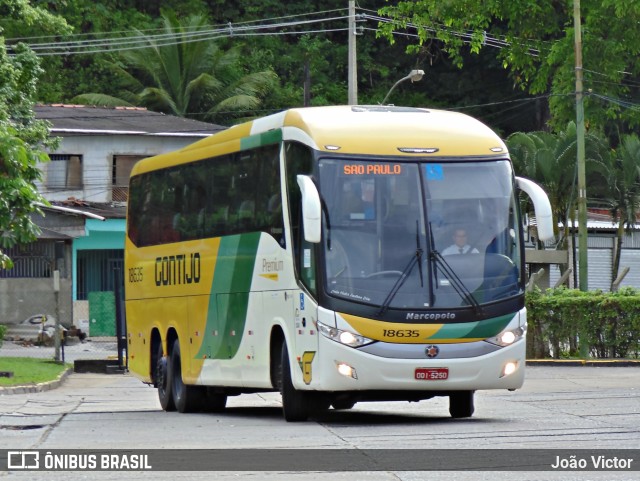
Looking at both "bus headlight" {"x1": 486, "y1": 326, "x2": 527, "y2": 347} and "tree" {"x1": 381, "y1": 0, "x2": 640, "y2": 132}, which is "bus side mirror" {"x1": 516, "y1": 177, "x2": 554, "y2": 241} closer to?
"bus headlight" {"x1": 486, "y1": 326, "x2": 527, "y2": 347}

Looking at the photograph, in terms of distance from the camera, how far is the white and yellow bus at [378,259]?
15.2 meters

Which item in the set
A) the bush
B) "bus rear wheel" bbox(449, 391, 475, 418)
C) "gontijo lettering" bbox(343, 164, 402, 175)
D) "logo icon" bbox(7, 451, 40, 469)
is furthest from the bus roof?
the bush

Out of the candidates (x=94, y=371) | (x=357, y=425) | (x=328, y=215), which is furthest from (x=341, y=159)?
(x=94, y=371)

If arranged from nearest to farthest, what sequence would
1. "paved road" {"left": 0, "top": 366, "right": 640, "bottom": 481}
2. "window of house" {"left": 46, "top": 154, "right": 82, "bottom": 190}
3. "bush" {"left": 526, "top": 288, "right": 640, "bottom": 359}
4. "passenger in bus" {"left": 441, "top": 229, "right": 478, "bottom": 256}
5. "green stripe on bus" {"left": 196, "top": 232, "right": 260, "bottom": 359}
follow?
"paved road" {"left": 0, "top": 366, "right": 640, "bottom": 481}
"passenger in bus" {"left": 441, "top": 229, "right": 478, "bottom": 256}
"green stripe on bus" {"left": 196, "top": 232, "right": 260, "bottom": 359}
"bush" {"left": 526, "top": 288, "right": 640, "bottom": 359}
"window of house" {"left": 46, "top": 154, "right": 82, "bottom": 190}

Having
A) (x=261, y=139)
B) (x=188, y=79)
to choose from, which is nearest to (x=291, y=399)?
(x=261, y=139)

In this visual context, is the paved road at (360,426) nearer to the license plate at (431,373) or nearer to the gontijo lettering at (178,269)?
the license plate at (431,373)

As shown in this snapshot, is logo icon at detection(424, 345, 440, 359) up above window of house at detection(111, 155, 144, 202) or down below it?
below

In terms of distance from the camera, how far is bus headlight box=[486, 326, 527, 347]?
15602mm

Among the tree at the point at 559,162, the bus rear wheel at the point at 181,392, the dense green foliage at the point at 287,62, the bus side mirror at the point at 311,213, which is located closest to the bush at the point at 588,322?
the bus rear wheel at the point at 181,392

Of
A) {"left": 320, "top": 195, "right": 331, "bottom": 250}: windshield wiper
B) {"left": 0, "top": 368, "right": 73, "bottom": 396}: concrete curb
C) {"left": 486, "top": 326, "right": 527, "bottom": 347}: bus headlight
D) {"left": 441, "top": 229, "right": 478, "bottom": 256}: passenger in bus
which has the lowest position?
{"left": 0, "top": 368, "right": 73, "bottom": 396}: concrete curb

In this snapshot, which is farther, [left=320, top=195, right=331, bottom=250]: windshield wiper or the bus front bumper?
[left=320, top=195, right=331, bottom=250]: windshield wiper

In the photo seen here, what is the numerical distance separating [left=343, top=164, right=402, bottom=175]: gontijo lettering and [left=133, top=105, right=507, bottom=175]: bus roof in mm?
152

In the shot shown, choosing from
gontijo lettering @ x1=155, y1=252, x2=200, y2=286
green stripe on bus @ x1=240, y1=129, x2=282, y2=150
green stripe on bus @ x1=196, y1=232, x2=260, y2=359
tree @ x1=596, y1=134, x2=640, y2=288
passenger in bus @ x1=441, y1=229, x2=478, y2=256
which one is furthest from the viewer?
tree @ x1=596, y1=134, x2=640, y2=288

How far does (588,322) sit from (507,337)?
1378 cm
